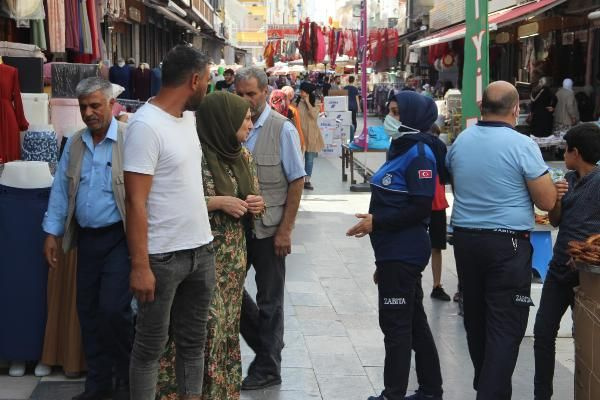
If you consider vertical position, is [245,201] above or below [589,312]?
above

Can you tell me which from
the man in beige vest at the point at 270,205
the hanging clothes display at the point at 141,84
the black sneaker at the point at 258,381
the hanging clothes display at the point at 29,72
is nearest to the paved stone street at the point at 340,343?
the black sneaker at the point at 258,381

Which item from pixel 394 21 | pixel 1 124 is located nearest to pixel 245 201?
pixel 1 124

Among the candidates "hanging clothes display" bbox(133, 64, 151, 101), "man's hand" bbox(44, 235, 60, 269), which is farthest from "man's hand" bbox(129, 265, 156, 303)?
"hanging clothes display" bbox(133, 64, 151, 101)

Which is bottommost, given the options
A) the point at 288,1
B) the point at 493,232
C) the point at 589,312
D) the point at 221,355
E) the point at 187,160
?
the point at 221,355

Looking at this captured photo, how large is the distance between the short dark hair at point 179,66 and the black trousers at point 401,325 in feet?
5.28

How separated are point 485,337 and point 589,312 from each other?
60 centimetres

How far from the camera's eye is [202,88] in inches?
164

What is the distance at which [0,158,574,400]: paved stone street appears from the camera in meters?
5.68

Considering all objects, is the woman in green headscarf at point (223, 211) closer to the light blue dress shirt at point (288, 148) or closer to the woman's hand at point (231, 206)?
the woman's hand at point (231, 206)

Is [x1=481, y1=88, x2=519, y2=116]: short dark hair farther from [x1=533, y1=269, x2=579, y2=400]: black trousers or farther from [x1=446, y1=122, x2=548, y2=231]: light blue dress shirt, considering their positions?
[x1=533, y1=269, x2=579, y2=400]: black trousers

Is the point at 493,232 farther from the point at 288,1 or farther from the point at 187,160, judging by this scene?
the point at 288,1

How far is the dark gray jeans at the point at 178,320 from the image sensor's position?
162 inches

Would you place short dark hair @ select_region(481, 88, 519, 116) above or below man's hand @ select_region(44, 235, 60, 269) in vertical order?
above

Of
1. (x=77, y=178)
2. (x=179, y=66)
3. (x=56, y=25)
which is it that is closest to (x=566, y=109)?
(x=56, y=25)
